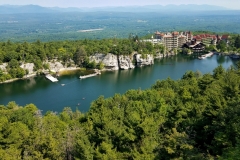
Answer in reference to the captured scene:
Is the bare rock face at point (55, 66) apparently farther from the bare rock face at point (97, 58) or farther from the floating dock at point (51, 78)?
the bare rock face at point (97, 58)

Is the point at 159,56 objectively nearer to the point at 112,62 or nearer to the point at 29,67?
the point at 112,62

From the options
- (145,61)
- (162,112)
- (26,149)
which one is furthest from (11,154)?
(145,61)

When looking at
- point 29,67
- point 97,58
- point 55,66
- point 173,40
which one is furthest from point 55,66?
point 173,40

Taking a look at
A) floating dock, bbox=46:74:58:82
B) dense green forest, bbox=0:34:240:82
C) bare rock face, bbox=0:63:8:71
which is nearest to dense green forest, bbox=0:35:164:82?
dense green forest, bbox=0:34:240:82

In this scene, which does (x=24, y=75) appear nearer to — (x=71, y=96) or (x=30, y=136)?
(x=71, y=96)

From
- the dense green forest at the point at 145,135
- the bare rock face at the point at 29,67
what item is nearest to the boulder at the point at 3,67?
the bare rock face at the point at 29,67

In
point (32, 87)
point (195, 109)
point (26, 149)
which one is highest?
point (195, 109)
